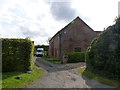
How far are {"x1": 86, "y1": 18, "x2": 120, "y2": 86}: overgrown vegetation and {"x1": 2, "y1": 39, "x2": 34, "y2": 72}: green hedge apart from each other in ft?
20.1

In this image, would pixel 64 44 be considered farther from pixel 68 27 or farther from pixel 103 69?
pixel 103 69

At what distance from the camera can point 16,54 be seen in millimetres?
8633

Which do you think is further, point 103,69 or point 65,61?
point 65,61

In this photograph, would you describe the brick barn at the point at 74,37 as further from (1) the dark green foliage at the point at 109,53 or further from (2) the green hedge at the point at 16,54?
(1) the dark green foliage at the point at 109,53

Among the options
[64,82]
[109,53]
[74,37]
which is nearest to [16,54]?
[64,82]

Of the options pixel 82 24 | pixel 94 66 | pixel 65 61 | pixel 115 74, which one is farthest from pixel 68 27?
pixel 115 74

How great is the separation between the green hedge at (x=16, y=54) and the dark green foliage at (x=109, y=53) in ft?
20.1

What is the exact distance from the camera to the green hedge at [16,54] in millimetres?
8385

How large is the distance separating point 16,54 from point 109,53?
303 inches

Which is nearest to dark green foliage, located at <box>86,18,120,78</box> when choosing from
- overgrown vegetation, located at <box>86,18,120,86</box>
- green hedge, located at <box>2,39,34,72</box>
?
overgrown vegetation, located at <box>86,18,120,86</box>

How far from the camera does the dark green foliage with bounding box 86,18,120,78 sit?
6.41 m

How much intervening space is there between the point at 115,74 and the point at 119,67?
66 centimetres

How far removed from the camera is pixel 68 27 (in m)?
21.4

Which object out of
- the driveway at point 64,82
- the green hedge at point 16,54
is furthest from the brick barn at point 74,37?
the driveway at point 64,82
